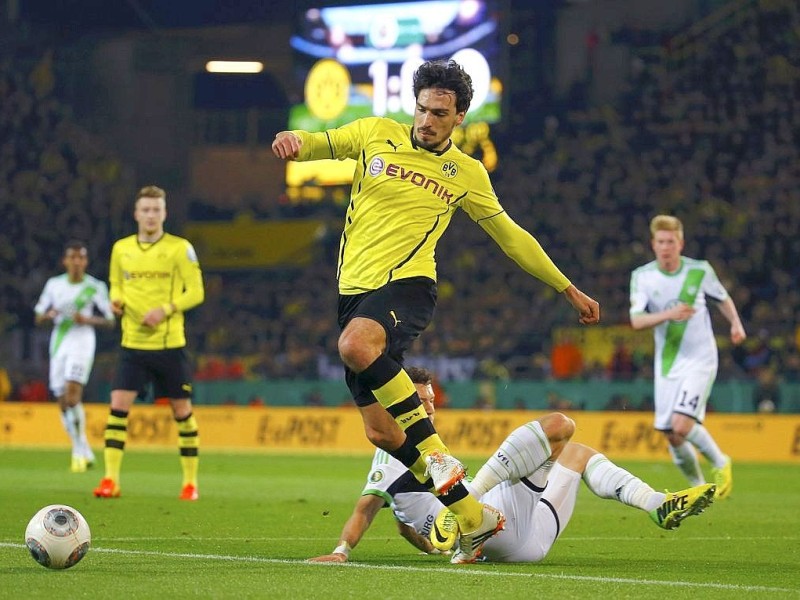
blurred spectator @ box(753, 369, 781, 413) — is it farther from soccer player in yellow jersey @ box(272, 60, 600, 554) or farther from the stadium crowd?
soccer player in yellow jersey @ box(272, 60, 600, 554)

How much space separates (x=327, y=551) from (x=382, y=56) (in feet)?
79.5

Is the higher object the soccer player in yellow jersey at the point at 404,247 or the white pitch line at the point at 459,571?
the soccer player in yellow jersey at the point at 404,247

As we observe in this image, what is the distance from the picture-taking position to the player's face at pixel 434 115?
7.05 m

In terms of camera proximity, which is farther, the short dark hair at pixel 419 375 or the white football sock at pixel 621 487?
the short dark hair at pixel 419 375

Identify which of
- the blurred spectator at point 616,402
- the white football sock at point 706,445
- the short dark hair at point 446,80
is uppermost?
the short dark hair at point 446,80

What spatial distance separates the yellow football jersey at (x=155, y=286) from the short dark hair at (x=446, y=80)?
18.4 feet

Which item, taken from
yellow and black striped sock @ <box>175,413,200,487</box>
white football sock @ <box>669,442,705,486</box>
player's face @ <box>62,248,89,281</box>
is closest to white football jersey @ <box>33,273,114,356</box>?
player's face @ <box>62,248,89,281</box>

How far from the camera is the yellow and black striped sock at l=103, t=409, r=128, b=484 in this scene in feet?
40.0

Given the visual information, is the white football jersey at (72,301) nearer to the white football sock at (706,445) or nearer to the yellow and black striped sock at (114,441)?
the yellow and black striped sock at (114,441)

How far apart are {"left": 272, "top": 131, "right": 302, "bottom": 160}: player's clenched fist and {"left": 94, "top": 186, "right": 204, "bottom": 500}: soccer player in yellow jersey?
569 cm

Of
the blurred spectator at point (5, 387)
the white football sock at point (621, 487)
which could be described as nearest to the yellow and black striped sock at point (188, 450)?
the white football sock at point (621, 487)

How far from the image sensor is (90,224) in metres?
33.1

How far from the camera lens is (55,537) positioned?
647 cm

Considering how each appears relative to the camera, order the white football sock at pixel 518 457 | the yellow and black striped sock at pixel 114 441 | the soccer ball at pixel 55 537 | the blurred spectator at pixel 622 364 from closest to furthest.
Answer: the soccer ball at pixel 55 537, the white football sock at pixel 518 457, the yellow and black striped sock at pixel 114 441, the blurred spectator at pixel 622 364
